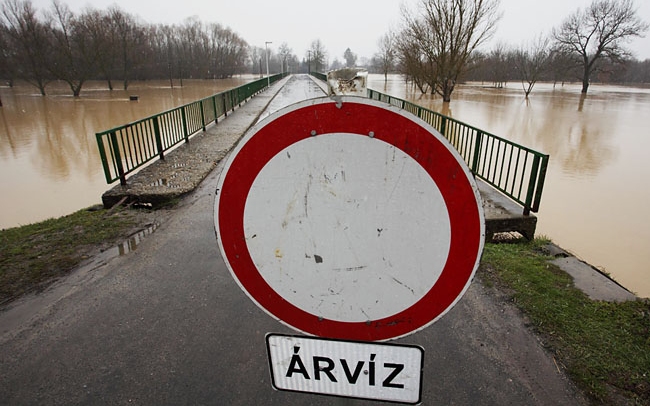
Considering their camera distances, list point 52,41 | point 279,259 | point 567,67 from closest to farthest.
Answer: point 279,259, point 52,41, point 567,67

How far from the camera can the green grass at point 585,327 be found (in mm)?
2246

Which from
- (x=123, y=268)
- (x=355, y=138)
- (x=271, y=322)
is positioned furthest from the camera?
(x=123, y=268)

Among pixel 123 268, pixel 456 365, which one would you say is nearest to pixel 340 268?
pixel 456 365

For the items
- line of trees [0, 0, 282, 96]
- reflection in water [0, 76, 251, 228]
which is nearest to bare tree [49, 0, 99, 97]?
line of trees [0, 0, 282, 96]

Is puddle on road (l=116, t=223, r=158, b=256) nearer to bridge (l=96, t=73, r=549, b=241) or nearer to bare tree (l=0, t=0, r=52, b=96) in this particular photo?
bridge (l=96, t=73, r=549, b=241)

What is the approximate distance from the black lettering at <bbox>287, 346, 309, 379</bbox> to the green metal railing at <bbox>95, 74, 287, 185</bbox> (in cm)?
559

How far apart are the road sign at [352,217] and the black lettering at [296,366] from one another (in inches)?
4.9

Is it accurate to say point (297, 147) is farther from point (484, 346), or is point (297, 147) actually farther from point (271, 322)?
point (484, 346)

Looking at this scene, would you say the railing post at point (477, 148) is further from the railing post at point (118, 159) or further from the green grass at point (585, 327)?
the railing post at point (118, 159)

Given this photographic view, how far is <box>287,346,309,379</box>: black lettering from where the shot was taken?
1.14 metres

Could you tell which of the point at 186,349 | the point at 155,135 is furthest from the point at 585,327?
the point at 155,135

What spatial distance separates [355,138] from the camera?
99 centimetres

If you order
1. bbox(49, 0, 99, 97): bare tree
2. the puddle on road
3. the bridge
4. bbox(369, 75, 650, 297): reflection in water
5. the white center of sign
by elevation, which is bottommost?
bbox(369, 75, 650, 297): reflection in water

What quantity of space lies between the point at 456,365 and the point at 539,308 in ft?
3.67
